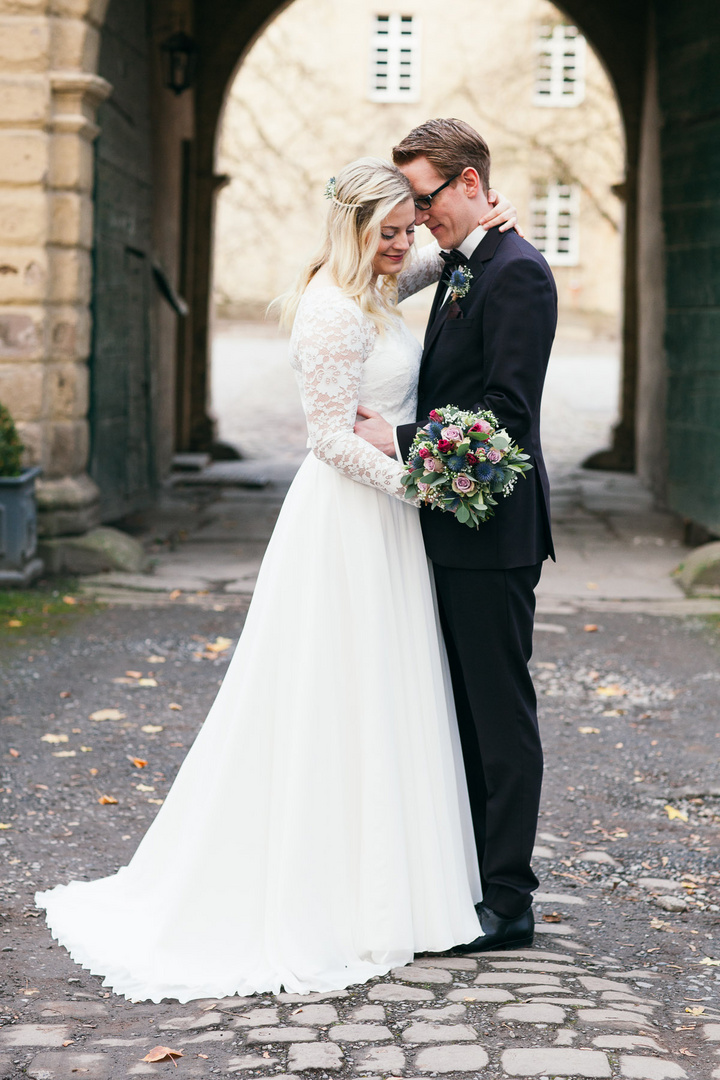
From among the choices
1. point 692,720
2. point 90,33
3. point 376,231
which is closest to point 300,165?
point 90,33

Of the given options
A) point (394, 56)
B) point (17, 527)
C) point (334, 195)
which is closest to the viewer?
point (334, 195)

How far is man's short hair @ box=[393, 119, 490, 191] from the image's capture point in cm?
293

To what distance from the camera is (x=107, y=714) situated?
16.7ft

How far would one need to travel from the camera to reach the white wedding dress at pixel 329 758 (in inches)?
114

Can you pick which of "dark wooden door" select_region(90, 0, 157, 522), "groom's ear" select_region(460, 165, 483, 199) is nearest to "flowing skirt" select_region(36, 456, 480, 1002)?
"groom's ear" select_region(460, 165, 483, 199)

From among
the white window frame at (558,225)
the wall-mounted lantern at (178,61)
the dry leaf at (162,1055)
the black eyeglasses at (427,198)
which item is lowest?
the dry leaf at (162,1055)

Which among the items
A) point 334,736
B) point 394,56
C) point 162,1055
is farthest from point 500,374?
point 394,56

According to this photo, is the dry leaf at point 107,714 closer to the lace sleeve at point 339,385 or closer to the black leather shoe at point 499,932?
the black leather shoe at point 499,932

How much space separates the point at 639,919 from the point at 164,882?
1.30m

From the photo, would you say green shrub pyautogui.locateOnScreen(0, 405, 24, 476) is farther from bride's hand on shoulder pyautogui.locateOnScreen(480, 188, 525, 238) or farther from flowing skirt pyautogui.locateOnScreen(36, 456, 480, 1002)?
bride's hand on shoulder pyautogui.locateOnScreen(480, 188, 525, 238)

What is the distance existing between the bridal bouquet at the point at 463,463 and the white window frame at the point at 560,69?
85.9 feet

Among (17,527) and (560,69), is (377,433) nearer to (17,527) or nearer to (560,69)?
(17,527)

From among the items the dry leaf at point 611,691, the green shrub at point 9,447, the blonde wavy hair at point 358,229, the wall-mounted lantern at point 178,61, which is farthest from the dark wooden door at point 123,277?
the blonde wavy hair at point 358,229

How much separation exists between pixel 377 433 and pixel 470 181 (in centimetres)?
63
